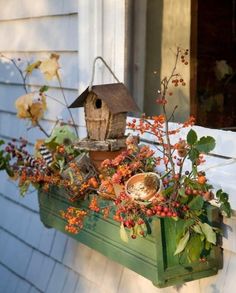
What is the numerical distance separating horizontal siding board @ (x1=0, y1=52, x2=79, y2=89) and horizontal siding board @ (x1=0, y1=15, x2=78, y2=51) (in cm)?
4

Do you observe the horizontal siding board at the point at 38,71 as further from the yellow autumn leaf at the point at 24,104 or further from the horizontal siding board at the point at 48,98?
the yellow autumn leaf at the point at 24,104

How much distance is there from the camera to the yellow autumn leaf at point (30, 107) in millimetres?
2805

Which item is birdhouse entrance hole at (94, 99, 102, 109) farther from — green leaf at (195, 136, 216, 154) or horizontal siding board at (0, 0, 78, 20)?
horizontal siding board at (0, 0, 78, 20)

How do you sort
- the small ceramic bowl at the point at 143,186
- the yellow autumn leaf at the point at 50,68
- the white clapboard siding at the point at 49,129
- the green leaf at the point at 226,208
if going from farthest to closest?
1. the yellow autumn leaf at the point at 50,68
2. the white clapboard siding at the point at 49,129
3. the small ceramic bowl at the point at 143,186
4. the green leaf at the point at 226,208

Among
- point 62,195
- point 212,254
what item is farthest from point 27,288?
point 212,254

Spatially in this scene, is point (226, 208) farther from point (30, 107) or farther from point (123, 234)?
point (30, 107)

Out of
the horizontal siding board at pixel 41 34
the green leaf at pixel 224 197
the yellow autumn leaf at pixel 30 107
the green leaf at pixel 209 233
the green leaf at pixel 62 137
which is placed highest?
the horizontal siding board at pixel 41 34

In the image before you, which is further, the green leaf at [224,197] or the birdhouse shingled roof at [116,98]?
the birdhouse shingled roof at [116,98]

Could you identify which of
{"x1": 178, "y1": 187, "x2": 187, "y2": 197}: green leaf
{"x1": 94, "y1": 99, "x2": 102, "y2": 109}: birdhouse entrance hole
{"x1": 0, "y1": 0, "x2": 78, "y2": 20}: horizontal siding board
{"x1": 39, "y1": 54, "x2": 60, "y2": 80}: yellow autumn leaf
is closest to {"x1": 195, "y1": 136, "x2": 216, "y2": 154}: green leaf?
{"x1": 178, "y1": 187, "x2": 187, "y2": 197}: green leaf

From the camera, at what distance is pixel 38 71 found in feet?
10.4

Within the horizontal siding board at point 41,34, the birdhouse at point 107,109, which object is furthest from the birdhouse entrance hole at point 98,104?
the horizontal siding board at point 41,34

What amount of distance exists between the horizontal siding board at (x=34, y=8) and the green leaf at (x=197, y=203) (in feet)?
4.17

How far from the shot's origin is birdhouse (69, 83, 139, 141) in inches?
88.3

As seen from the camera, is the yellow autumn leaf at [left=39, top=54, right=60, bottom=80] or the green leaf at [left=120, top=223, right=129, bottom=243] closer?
the green leaf at [left=120, top=223, right=129, bottom=243]
